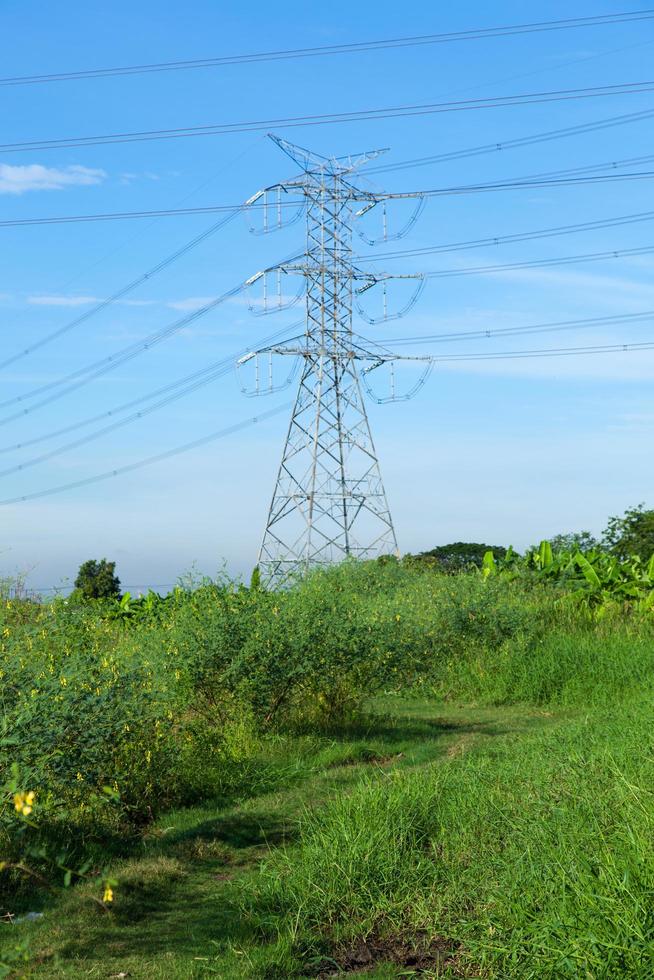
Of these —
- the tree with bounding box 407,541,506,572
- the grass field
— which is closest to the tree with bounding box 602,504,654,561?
the tree with bounding box 407,541,506,572

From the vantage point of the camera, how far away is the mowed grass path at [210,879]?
520cm

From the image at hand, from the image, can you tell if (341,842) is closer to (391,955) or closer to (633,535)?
(391,955)

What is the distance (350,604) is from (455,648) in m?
3.41

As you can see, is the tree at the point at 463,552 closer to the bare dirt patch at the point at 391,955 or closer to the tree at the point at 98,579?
the tree at the point at 98,579

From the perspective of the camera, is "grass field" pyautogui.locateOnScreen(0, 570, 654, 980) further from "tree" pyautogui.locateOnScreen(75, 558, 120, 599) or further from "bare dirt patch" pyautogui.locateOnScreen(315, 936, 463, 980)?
"tree" pyautogui.locateOnScreen(75, 558, 120, 599)

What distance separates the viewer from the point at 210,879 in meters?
6.46

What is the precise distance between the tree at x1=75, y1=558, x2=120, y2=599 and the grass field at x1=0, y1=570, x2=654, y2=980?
53.7ft

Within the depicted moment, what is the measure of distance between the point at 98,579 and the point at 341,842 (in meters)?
22.6

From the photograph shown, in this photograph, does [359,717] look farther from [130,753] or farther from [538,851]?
[538,851]

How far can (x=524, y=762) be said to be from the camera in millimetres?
7488

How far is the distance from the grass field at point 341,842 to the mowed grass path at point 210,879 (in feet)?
0.05

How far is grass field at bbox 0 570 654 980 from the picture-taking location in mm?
4629

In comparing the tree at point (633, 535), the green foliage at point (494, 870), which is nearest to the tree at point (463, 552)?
the tree at point (633, 535)

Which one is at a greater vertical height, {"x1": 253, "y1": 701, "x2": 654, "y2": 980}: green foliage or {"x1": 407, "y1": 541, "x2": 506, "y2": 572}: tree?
{"x1": 407, "y1": 541, "x2": 506, "y2": 572}: tree
